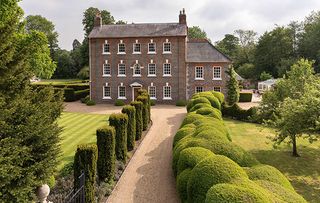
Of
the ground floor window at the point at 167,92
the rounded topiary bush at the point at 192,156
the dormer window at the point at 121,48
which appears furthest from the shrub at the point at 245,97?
the rounded topiary bush at the point at 192,156

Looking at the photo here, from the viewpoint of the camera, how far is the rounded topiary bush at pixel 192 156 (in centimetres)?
1195

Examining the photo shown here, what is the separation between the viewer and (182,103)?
4197 centimetres

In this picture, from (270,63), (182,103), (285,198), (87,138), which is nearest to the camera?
(285,198)

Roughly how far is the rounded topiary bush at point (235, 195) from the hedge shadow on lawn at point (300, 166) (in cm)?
856

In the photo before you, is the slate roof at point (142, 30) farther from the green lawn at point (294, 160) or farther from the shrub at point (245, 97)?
the green lawn at point (294, 160)

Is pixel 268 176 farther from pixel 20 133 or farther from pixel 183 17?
pixel 183 17

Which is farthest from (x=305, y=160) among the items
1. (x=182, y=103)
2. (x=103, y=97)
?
(x=103, y=97)

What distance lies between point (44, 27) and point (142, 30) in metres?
67.2

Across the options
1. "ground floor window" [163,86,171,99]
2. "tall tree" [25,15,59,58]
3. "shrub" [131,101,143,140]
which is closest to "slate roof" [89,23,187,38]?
"ground floor window" [163,86,171,99]

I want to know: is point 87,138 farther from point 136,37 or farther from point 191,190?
point 136,37

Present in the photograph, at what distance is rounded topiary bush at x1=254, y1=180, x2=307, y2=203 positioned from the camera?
8.10 meters

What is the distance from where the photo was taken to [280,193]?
845cm

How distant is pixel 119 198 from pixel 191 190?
4778mm

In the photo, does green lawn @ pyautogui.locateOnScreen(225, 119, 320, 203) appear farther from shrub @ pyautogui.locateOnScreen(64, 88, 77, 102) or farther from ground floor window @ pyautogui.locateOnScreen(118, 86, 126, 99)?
shrub @ pyautogui.locateOnScreen(64, 88, 77, 102)
